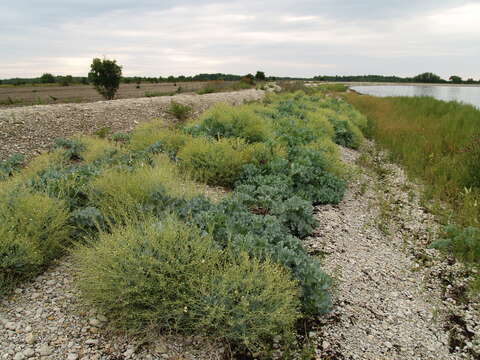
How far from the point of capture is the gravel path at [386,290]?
2746 mm

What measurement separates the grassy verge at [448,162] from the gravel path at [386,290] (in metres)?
0.31

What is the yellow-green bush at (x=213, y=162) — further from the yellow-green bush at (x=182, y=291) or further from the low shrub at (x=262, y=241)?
the yellow-green bush at (x=182, y=291)

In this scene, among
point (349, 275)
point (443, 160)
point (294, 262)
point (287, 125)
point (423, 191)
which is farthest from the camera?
point (287, 125)

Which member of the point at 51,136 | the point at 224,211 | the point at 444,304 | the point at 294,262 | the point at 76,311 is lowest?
the point at 444,304

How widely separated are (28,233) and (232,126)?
4717 millimetres

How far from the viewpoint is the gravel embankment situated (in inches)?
280

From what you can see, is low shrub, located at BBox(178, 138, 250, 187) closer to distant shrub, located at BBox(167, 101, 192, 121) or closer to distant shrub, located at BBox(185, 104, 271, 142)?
distant shrub, located at BBox(185, 104, 271, 142)

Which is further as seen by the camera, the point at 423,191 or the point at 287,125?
the point at 287,125

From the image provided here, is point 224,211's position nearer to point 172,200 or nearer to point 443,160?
point 172,200

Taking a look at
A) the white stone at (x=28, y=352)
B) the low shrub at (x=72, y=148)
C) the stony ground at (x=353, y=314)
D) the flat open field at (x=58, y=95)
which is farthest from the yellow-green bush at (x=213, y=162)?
the flat open field at (x=58, y=95)

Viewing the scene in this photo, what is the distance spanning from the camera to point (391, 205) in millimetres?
5879

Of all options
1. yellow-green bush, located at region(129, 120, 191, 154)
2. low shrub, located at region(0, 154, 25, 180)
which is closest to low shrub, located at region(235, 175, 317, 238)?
yellow-green bush, located at region(129, 120, 191, 154)

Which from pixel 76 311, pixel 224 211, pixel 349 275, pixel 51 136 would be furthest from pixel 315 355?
pixel 51 136

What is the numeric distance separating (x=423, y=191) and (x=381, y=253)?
2.73m
